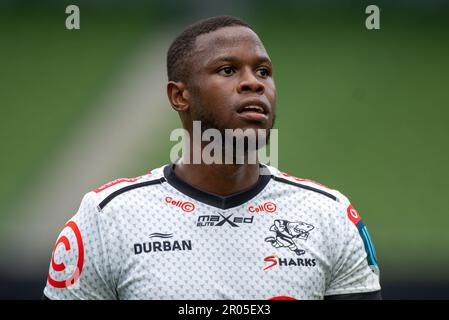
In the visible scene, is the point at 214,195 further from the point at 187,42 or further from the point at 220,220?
the point at 187,42

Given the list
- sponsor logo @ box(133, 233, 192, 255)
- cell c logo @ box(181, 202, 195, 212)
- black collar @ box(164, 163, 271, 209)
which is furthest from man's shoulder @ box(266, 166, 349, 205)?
sponsor logo @ box(133, 233, 192, 255)

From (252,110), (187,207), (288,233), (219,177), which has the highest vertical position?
(252,110)

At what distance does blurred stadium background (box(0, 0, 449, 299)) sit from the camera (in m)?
7.40

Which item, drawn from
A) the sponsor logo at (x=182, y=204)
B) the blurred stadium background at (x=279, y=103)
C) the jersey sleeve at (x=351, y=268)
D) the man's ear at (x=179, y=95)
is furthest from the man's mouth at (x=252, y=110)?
the blurred stadium background at (x=279, y=103)

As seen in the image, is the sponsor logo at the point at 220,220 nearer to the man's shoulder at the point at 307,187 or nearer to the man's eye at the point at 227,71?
the man's shoulder at the point at 307,187

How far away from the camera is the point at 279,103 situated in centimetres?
749

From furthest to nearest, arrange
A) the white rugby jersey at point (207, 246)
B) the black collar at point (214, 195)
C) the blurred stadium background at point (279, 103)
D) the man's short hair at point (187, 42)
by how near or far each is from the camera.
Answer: the blurred stadium background at point (279, 103)
the man's short hair at point (187, 42)
the black collar at point (214, 195)
the white rugby jersey at point (207, 246)

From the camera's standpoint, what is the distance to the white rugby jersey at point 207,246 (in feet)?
9.16

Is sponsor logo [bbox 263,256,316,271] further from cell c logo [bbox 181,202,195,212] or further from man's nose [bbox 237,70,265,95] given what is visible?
man's nose [bbox 237,70,265,95]

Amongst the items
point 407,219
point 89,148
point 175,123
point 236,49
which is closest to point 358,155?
point 407,219

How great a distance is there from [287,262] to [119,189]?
27.9 inches

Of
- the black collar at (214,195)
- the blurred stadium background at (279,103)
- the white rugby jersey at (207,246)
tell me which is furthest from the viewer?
the blurred stadium background at (279,103)

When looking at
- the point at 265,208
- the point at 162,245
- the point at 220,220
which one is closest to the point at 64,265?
the point at 162,245

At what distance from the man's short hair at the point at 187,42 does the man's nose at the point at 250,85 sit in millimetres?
263
